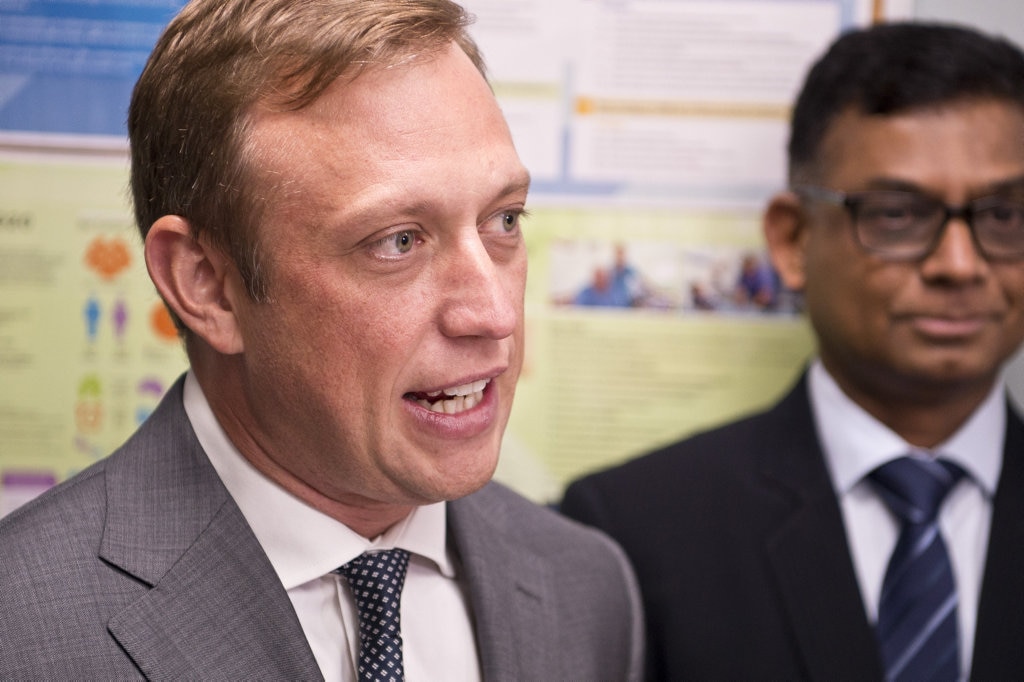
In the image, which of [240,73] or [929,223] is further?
[929,223]

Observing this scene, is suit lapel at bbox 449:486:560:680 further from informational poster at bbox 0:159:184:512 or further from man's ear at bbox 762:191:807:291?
informational poster at bbox 0:159:184:512

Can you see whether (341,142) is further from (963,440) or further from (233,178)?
(963,440)

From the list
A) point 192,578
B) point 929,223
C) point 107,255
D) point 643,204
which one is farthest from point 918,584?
point 107,255

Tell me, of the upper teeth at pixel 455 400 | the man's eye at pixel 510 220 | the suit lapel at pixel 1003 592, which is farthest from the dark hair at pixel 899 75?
the upper teeth at pixel 455 400

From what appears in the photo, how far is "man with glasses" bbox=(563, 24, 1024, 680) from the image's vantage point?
1.81 m

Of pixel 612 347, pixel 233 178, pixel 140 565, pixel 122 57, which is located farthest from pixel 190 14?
pixel 612 347

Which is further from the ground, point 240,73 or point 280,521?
point 240,73

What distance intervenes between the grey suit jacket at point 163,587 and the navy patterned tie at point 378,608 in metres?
0.07

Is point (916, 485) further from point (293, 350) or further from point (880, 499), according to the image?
point (293, 350)

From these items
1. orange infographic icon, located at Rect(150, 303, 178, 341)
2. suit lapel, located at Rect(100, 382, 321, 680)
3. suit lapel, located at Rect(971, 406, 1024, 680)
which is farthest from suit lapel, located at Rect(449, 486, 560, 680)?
orange infographic icon, located at Rect(150, 303, 178, 341)

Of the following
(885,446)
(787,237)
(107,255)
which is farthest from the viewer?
A: (107,255)

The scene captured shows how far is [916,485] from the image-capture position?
188cm

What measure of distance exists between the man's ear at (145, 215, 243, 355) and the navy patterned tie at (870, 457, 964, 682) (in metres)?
1.18

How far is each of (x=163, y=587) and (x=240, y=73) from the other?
1.95 ft
